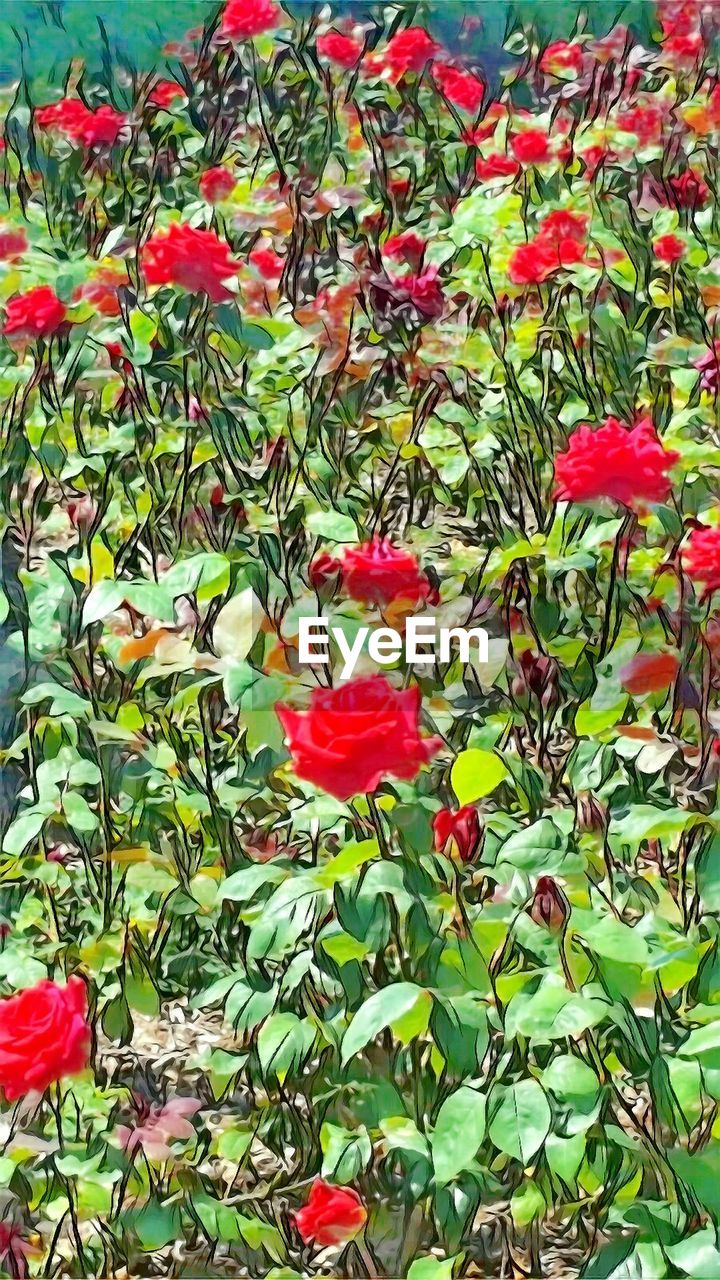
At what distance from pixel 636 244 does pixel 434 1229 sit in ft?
3.83

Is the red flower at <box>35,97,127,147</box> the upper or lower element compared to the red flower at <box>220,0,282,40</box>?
lower

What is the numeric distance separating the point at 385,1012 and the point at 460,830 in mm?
218

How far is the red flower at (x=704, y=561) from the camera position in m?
1.10

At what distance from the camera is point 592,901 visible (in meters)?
1.07

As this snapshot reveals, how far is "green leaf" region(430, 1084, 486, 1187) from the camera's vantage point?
1036mm

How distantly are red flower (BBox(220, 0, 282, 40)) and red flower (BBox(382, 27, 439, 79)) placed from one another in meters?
0.14

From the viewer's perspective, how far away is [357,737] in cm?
105

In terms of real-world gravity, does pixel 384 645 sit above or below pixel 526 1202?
above

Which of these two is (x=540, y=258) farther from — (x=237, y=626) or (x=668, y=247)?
(x=237, y=626)

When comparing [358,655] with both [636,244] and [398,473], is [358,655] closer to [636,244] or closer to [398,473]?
[398,473]

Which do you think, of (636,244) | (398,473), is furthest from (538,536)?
(636,244)

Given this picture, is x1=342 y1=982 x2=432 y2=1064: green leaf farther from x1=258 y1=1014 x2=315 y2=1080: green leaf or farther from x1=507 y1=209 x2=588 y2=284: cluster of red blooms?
x1=507 y1=209 x2=588 y2=284: cluster of red blooms

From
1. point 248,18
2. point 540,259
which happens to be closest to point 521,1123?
point 540,259

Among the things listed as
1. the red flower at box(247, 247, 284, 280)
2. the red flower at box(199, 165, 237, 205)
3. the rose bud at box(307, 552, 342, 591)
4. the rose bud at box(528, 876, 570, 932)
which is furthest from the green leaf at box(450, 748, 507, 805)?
the red flower at box(199, 165, 237, 205)
